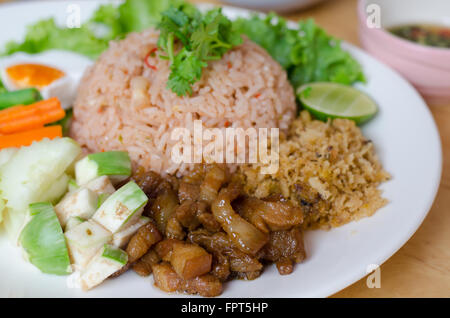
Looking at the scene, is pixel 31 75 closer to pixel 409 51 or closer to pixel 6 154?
pixel 6 154

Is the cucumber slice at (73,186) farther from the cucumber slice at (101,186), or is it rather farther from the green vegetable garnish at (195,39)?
the green vegetable garnish at (195,39)

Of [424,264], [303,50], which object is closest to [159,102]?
[303,50]

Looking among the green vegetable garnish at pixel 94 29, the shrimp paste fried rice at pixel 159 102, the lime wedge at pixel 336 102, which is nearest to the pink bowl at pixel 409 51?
the lime wedge at pixel 336 102

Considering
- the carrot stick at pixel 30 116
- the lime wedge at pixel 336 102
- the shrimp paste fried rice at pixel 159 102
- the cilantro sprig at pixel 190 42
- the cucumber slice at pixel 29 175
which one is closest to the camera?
the cucumber slice at pixel 29 175

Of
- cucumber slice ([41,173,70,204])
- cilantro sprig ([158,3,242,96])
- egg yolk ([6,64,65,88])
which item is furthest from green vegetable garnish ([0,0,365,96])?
cucumber slice ([41,173,70,204])

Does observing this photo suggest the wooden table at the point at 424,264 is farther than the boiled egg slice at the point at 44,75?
No

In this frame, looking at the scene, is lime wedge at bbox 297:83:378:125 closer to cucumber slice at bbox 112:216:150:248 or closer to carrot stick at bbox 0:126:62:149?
cucumber slice at bbox 112:216:150:248
